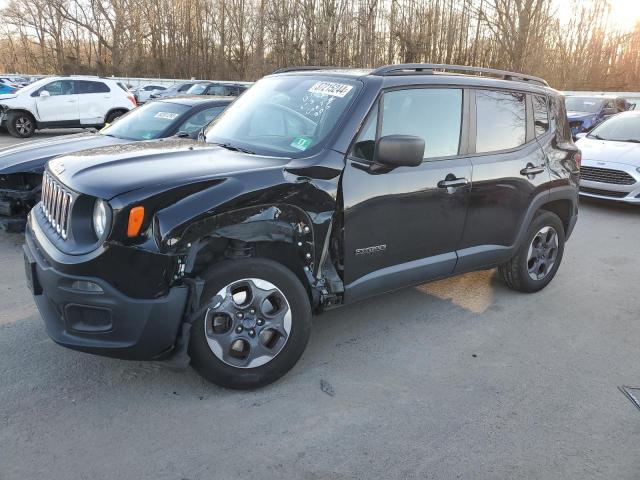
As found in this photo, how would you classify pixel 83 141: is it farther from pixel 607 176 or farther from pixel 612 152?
pixel 612 152

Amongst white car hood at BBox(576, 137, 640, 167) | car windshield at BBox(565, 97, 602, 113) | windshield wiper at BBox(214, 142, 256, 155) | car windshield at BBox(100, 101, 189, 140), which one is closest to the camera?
windshield wiper at BBox(214, 142, 256, 155)

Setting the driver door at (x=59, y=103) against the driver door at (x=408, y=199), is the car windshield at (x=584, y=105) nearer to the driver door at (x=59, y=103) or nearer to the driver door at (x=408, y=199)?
the driver door at (x=408, y=199)

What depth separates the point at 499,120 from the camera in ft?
14.2

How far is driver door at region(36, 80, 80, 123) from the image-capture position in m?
15.7

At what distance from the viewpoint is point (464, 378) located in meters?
3.44

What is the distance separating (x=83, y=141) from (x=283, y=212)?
13.8ft

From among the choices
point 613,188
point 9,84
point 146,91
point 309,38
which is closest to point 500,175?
point 613,188

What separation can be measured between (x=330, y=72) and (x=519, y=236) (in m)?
2.09

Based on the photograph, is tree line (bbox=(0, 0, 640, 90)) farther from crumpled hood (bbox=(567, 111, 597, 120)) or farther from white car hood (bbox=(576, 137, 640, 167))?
white car hood (bbox=(576, 137, 640, 167))

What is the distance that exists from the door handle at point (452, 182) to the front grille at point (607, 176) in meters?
6.02

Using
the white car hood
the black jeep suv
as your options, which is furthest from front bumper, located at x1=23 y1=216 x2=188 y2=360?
the white car hood

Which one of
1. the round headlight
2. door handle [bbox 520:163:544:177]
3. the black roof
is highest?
the black roof

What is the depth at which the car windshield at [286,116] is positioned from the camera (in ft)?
11.4

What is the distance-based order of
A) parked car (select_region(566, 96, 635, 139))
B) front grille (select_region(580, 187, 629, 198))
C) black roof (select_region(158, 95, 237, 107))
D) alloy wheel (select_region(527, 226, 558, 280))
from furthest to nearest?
parked car (select_region(566, 96, 635, 139)) < front grille (select_region(580, 187, 629, 198)) < black roof (select_region(158, 95, 237, 107)) < alloy wheel (select_region(527, 226, 558, 280))
